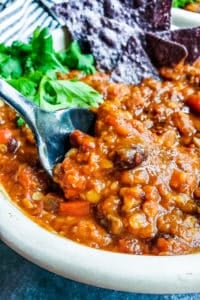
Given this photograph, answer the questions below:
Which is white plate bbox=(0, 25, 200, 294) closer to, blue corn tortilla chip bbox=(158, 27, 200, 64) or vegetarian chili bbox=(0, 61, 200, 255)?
vegetarian chili bbox=(0, 61, 200, 255)

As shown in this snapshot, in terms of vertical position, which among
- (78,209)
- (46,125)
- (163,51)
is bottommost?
(163,51)

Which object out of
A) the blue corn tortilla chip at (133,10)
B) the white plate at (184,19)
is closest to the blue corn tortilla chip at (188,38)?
the blue corn tortilla chip at (133,10)

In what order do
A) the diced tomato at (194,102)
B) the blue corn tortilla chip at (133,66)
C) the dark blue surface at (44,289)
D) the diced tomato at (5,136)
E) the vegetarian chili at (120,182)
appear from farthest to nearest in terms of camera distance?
the blue corn tortilla chip at (133,66) < the diced tomato at (194,102) < the diced tomato at (5,136) < the dark blue surface at (44,289) < the vegetarian chili at (120,182)

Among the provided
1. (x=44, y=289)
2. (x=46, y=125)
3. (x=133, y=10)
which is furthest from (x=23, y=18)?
(x=44, y=289)

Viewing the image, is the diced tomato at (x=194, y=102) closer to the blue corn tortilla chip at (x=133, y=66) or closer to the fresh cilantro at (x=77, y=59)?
the blue corn tortilla chip at (x=133, y=66)

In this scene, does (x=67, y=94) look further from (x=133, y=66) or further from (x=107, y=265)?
(x=107, y=265)

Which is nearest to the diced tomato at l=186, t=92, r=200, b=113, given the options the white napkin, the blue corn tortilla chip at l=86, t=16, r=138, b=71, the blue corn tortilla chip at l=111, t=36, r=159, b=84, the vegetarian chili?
the vegetarian chili

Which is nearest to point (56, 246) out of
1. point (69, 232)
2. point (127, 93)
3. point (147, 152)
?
Result: point (69, 232)
